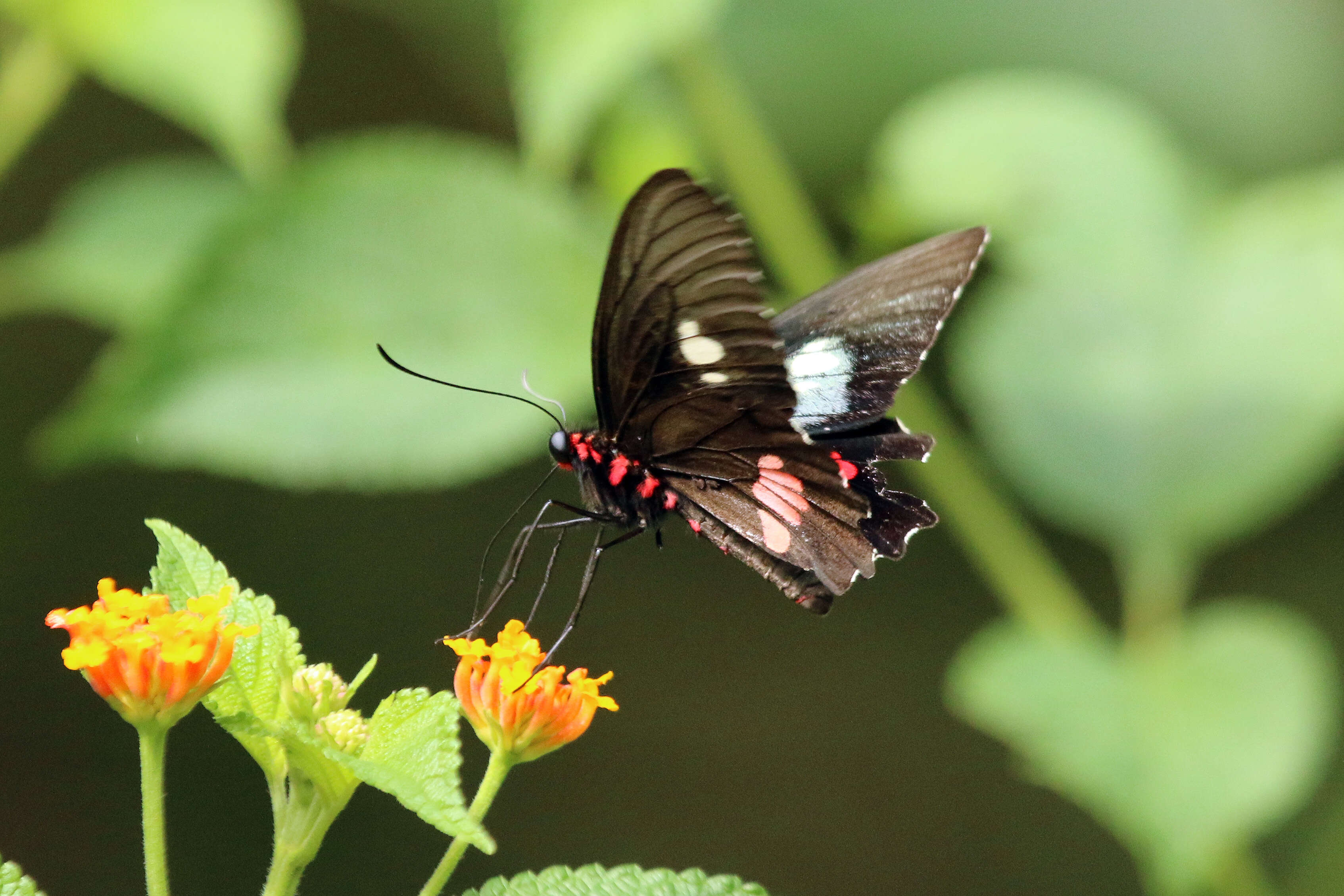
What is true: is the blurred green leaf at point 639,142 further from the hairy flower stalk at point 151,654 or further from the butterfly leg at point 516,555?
the hairy flower stalk at point 151,654

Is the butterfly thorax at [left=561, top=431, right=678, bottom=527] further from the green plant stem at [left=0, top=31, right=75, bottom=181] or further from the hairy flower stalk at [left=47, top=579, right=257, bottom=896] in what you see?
the green plant stem at [left=0, top=31, right=75, bottom=181]

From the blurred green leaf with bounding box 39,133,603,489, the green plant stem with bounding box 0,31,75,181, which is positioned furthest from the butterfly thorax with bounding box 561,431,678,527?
the green plant stem with bounding box 0,31,75,181

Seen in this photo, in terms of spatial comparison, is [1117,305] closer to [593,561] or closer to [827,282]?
[827,282]

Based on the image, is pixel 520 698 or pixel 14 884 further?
pixel 520 698

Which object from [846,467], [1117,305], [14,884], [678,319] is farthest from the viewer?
[1117,305]

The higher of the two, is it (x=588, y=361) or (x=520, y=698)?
(x=588, y=361)

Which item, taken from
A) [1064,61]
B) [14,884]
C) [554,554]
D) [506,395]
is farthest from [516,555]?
[1064,61]

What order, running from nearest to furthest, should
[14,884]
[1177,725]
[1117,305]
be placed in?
[14,884] → [1177,725] → [1117,305]
